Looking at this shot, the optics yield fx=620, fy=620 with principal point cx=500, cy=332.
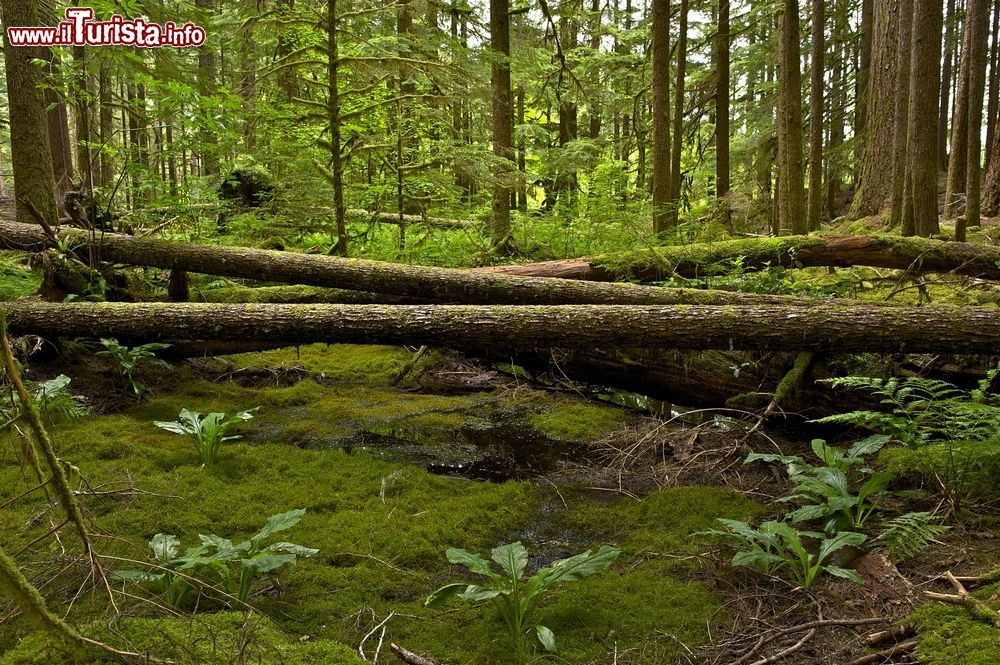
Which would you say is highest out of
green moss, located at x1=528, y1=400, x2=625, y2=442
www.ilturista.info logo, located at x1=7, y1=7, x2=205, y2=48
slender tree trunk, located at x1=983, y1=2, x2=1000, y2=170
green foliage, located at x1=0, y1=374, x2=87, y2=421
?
slender tree trunk, located at x1=983, y1=2, x2=1000, y2=170

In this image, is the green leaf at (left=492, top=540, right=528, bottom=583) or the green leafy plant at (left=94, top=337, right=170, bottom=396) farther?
the green leafy plant at (left=94, top=337, right=170, bottom=396)

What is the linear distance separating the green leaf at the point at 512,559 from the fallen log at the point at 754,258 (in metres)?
4.89

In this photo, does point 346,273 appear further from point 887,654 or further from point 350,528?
point 887,654

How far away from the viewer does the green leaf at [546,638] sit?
2.49m

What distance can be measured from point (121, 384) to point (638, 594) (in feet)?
17.2

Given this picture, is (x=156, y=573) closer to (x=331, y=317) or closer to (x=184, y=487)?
(x=184, y=487)

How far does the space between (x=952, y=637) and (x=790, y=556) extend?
0.96 m

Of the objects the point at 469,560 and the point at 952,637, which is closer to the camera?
the point at 952,637

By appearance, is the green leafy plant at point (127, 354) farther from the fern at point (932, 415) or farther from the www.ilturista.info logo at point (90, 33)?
the fern at point (932, 415)

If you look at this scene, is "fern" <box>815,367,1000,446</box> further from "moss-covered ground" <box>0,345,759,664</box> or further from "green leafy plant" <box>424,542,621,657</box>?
"green leafy plant" <box>424,542,621,657</box>

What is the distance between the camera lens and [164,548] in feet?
9.13

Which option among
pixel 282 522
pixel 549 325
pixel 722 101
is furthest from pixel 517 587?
pixel 722 101

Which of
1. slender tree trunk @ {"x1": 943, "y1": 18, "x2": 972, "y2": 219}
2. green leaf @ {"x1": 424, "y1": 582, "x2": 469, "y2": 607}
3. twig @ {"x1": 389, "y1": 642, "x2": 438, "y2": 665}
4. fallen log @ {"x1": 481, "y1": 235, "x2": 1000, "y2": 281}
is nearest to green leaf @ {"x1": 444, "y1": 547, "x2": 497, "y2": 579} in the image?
green leaf @ {"x1": 424, "y1": 582, "x2": 469, "y2": 607}

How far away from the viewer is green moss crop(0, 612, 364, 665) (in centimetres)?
199
